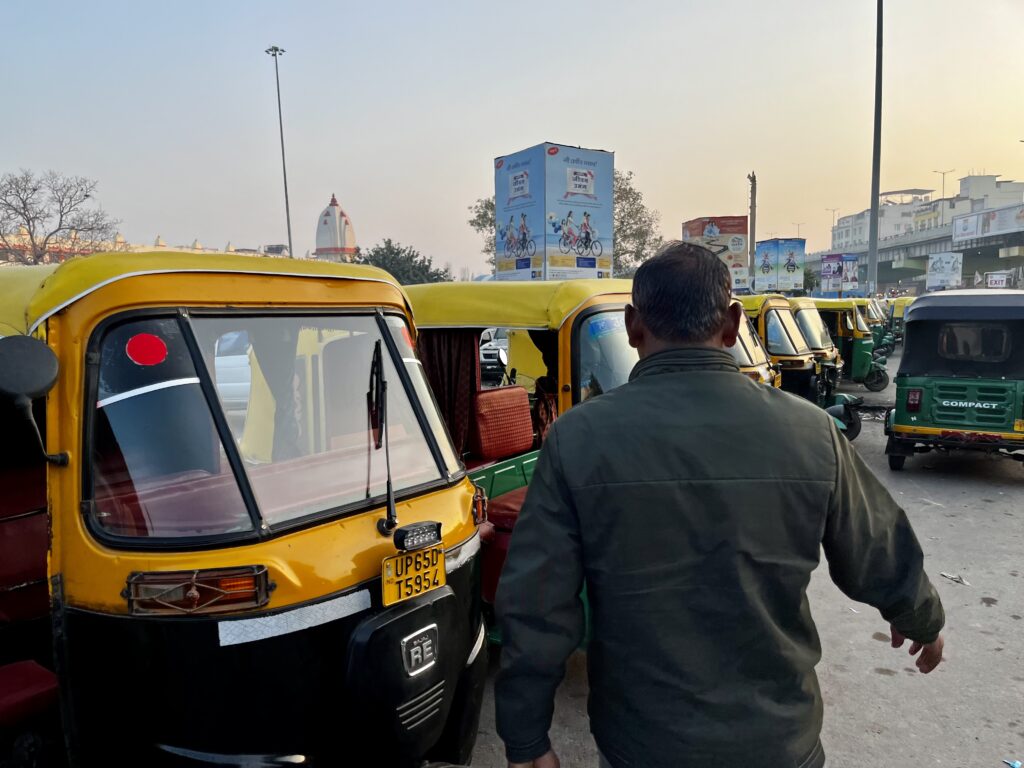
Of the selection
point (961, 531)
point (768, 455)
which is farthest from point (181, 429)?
point (961, 531)

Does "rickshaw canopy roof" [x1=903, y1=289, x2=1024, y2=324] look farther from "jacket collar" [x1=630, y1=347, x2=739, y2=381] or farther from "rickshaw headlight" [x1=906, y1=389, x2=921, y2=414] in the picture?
"jacket collar" [x1=630, y1=347, x2=739, y2=381]

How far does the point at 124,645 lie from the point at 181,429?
0.63 meters

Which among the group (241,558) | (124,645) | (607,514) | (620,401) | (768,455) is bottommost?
(124,645)

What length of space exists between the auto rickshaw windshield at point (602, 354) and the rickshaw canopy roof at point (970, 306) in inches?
220

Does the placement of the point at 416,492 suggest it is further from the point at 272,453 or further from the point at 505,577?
the point at 505,577

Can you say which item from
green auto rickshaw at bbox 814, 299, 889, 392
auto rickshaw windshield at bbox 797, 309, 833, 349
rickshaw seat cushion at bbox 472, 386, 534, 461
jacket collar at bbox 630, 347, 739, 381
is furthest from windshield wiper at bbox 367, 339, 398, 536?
green auto rickshaw at bbox 814, 299, 889, 392

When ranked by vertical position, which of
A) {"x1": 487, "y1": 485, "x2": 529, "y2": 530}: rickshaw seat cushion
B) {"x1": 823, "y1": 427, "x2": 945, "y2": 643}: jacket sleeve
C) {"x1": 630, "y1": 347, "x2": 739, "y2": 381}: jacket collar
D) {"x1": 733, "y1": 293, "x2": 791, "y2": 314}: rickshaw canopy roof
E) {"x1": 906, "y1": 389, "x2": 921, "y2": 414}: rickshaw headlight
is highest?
{"x1": 630, "y1": 347, "x2": 739, "y2": 381}: jacket collar

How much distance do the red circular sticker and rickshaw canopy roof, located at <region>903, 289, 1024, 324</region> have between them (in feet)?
28.3

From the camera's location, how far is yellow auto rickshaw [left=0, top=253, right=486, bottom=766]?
2041 millimetres

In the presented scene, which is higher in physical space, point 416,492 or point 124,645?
point 416,492

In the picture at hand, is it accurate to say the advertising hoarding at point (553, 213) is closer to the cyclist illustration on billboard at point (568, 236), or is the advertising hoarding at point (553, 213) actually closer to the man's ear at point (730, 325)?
the cyclist illustration on billboard at point (568, 236)

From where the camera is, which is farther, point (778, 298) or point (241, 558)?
point (778, 298)

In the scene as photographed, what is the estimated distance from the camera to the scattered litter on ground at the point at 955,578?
5445mm

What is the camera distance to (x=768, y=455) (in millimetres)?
1570
